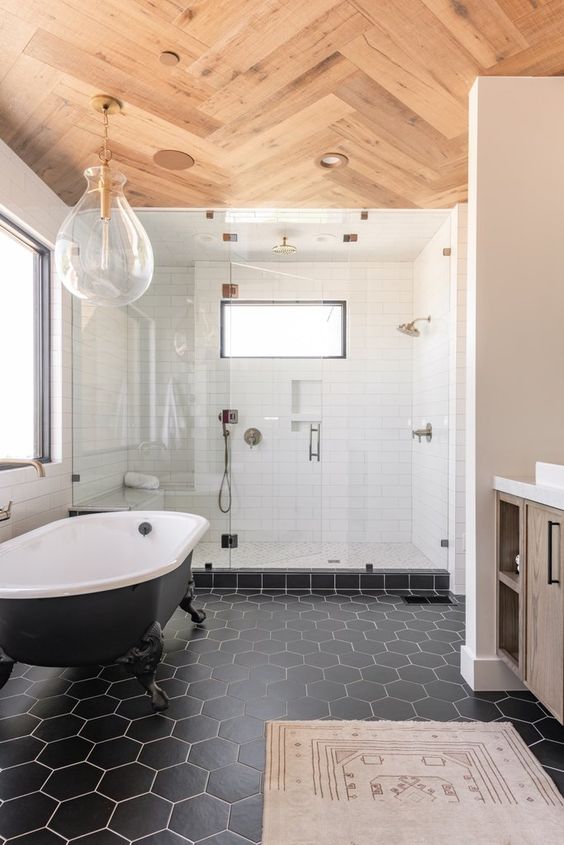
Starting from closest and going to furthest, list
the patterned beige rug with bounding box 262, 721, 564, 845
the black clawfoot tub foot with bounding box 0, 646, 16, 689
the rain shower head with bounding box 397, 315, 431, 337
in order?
the patterned beige rug with bounding box 262, 721, 564, 845, the black clawfoot tub foot with bounding box 0, 646, 16, 689, the rain shower head with bounding box 397, 315, 431, 337

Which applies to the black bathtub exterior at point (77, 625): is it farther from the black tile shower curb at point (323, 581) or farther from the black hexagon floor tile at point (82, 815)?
the black tile shower curb at point (323, 581)

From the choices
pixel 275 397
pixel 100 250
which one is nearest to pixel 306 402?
pixel 275 397


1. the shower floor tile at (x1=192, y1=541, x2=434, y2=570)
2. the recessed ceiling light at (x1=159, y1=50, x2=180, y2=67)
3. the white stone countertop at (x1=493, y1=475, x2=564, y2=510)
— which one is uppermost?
the recessed ceiling light at (x1=159, y1=50, x2=180, y2=67)

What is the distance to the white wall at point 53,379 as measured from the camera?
288 cm

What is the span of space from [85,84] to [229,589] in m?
3.14

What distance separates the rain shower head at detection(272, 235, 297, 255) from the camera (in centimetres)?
416

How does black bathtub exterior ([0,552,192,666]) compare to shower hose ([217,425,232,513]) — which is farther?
shower hose ([217,425,232,513])

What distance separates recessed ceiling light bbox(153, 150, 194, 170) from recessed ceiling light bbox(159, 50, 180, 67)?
2.38ft

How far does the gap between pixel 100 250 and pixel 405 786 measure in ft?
8.21

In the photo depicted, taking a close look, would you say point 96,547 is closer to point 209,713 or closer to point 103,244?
point 209,713

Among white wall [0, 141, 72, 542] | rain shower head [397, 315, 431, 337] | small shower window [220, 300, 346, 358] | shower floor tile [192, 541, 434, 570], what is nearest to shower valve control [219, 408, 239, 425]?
small shower window [220, 300, 346, 358]

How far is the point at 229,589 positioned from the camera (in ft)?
12.3

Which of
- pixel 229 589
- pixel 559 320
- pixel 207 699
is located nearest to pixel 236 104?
pixel 559 320

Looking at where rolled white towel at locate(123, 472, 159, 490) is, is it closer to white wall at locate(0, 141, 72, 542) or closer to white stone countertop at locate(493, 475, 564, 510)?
white wall at locate(0, 141, 72, 542)
